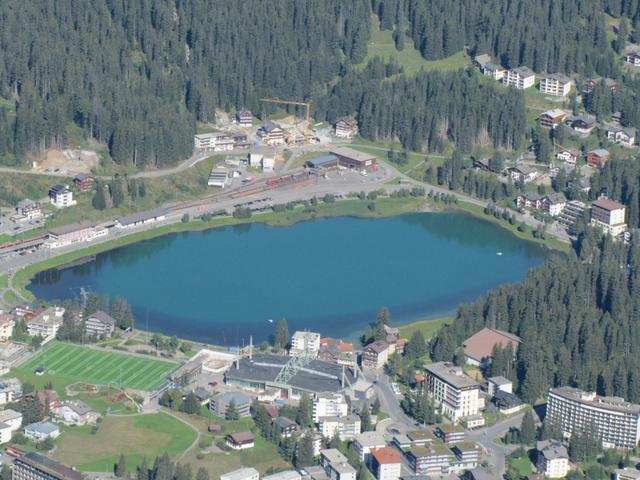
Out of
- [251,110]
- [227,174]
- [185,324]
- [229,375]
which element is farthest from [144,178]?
[229,375]

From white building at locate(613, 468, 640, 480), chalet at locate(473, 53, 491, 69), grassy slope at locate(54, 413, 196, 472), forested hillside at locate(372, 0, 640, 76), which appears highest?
forested hillside at locate(372, 0, 640, 76)

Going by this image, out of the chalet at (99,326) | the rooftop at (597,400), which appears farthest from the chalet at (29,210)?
the rooftop at (597,400)

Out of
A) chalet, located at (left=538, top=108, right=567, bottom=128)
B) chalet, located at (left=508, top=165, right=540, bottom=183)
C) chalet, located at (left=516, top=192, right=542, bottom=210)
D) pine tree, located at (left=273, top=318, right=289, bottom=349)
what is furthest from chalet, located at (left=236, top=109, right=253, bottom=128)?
pine tree, located at (left=273, top=318, right=289, bottom=349)

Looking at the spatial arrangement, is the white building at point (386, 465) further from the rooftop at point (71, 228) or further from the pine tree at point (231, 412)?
the rooftop at point (71, 228)

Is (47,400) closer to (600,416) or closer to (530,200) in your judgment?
(600,416)

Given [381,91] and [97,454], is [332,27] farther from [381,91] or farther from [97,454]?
[97,454]

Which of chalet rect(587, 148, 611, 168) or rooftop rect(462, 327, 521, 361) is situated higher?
chalet rect(587, 148, 611, 168)

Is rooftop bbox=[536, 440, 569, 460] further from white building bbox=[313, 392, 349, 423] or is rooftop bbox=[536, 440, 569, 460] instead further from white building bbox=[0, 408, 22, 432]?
white building bbox=[0, 408, 22, 432]
